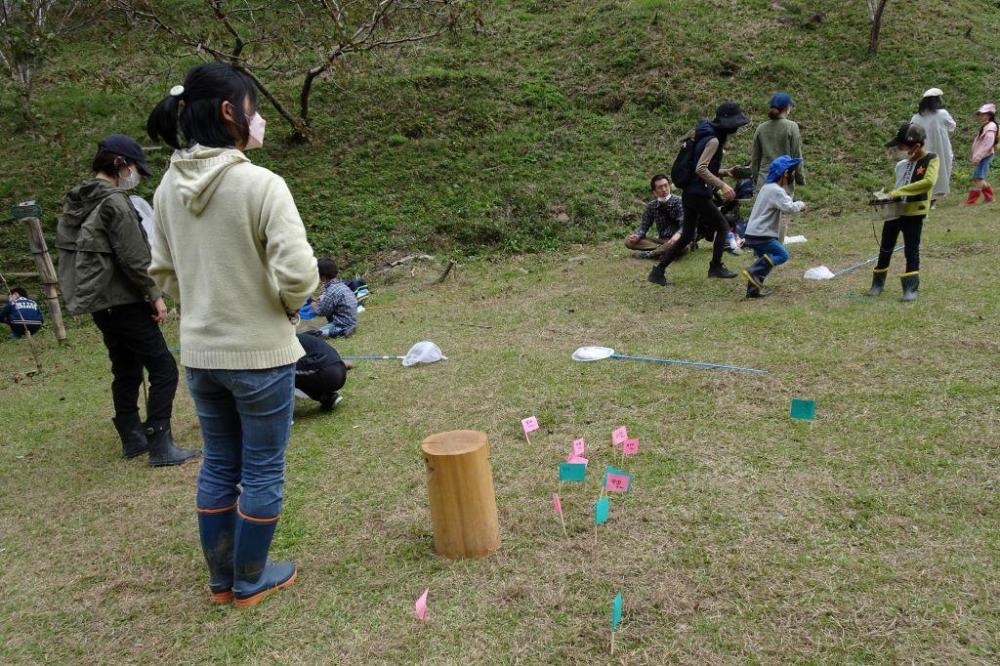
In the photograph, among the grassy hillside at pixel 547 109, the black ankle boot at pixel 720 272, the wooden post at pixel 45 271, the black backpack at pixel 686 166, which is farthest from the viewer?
the grassy hillside at pixel 547 109

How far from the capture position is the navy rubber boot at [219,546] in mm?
2549

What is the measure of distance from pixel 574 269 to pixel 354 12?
606 cm

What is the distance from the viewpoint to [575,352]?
17.6ft

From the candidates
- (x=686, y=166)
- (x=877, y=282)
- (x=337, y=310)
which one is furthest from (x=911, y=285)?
(x=337, y=310)

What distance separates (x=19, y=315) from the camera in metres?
8.37

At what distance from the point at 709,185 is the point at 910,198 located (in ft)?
5.85

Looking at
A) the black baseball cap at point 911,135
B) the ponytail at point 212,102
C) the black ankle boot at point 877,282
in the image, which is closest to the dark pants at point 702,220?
the black ankle boot at point 877,282

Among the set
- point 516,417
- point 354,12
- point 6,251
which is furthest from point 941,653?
point 6,251

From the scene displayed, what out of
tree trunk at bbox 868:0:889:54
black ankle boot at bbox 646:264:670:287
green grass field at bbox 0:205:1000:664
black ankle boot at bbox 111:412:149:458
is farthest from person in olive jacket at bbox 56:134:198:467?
tree trunk at bbox 868:0:889:54

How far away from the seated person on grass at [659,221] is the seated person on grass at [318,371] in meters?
5.25

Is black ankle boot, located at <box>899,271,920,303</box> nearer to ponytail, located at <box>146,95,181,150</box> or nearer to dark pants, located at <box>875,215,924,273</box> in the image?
dark pants, located at <box>875,215,924,273</box>

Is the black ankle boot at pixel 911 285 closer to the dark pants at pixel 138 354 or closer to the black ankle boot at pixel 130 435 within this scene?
the dark pants at pixel 138 354

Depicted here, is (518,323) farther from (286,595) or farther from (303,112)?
(303,112)

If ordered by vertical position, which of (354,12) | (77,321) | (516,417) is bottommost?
(77,321)
